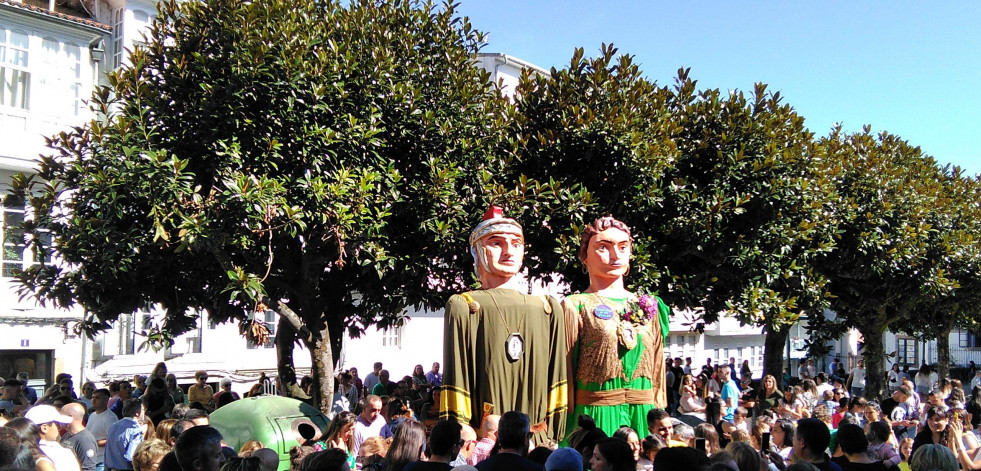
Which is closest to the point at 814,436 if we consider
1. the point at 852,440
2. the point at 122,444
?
the point at 852,440

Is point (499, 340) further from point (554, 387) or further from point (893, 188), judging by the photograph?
point (893, 188)

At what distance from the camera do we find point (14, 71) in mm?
17312

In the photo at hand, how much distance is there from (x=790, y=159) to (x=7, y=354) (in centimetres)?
1575

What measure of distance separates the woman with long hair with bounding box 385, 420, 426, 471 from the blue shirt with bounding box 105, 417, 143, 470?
3086 millimetres

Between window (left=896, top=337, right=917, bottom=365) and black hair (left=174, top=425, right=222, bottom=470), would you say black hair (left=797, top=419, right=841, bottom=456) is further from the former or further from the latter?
window (left=896, top=337, right=917, bottom=365)

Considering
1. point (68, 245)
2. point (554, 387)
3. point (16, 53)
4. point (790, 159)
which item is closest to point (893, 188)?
point (790, 159)

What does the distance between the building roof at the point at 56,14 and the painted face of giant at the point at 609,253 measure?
14.2m

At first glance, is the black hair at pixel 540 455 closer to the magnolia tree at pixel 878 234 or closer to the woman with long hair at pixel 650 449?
the woman with long hair at pixel 650 449

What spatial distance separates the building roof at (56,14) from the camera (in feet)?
56.0

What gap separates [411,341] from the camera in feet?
86.1

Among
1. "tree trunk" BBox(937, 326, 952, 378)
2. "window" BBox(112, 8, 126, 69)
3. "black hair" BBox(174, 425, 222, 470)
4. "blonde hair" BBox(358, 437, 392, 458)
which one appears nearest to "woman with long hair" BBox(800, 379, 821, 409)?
"blonde hair" BBox(358, 437, 392, 458)

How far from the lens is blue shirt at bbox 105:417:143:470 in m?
7.52

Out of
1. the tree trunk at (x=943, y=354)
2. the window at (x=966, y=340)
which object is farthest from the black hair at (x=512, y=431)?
the window at (x=966, y=340)

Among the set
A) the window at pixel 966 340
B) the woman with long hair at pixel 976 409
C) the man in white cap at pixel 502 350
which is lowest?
the window at pixel 966 340
